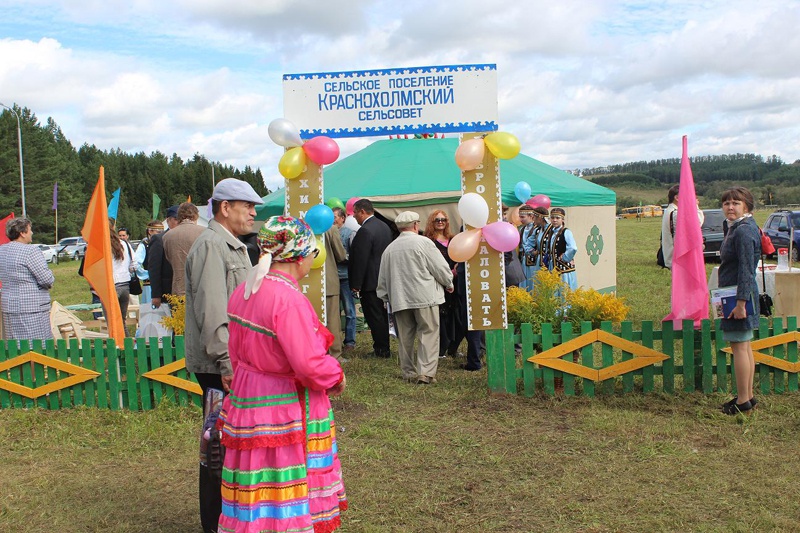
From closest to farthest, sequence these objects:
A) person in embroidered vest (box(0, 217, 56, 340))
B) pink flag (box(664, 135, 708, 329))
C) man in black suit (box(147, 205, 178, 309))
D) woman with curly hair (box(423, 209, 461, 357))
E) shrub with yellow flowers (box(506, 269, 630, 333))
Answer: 1. pink flag (box(664, 135, 708, 329))
2. shrub with yellow flowers (box(506, 269, 630, 333))
3. person in embroidered vest (box(0, 217, 56, 340))
4. man in black suit (box(147, 205, 178, 309))
5. woman with curly hair (box(423, 209, 461, 357))

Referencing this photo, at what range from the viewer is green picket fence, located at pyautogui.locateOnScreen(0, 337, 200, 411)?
638 centimetres

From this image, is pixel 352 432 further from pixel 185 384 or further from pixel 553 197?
pixel 553 197

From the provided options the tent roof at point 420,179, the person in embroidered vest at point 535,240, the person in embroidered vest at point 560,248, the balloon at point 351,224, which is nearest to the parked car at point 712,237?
the tent roof at point 420,179

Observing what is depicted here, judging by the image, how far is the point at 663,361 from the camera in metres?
6.19

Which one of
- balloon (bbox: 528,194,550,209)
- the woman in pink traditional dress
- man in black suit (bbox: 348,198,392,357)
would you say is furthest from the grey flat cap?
balloon (bbox: 528,194,550,209)

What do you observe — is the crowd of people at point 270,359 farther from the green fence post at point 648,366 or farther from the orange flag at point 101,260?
the orange flag at point 101,260

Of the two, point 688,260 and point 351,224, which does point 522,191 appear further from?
point 688,260

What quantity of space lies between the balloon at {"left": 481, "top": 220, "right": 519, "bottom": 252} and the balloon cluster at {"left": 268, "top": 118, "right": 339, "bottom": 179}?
1.74m

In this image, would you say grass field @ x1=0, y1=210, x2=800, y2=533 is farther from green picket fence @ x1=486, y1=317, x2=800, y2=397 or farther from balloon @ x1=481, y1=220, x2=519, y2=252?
balloon @ x1=481, y1=220, x2=519, y2=252

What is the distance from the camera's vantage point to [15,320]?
693cm

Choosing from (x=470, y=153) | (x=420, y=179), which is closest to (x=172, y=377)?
(x=470, y=153)

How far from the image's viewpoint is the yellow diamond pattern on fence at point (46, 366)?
6469 mm

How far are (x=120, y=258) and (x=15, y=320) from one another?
287 cm

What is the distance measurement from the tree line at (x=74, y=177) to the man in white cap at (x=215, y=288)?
5400 cm
